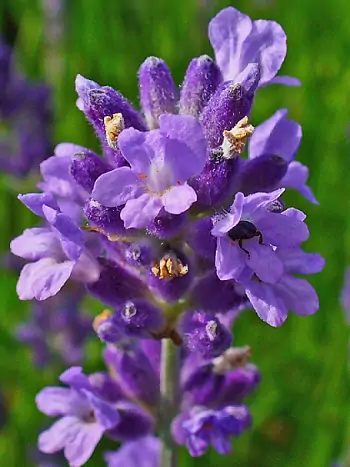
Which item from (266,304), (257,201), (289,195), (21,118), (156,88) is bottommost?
(289,195)

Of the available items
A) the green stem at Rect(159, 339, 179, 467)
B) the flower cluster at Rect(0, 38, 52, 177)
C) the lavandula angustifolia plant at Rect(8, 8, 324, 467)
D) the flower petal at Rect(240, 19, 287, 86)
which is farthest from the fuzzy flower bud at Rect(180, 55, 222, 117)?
the flower cluster at Rect(0, 38, 52, 177)

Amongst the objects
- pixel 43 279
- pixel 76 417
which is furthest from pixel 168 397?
pixel 43 279

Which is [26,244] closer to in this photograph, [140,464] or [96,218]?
[96,218]

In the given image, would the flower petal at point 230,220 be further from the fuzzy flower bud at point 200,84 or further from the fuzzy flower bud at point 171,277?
the fuzzy flower bud at point 200,84

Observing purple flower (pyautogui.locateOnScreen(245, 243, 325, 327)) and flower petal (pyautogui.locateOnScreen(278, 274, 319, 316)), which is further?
flower petal (pyautogui.locateOnScreen(278, 274, 319, 316))

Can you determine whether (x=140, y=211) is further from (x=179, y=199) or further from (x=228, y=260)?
(x=228, y=260)

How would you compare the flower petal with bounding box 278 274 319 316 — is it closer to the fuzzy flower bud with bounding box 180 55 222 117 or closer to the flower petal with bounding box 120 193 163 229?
the flower petal with bounding box 120 193 163 229

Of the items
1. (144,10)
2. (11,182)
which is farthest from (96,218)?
(144,10)
